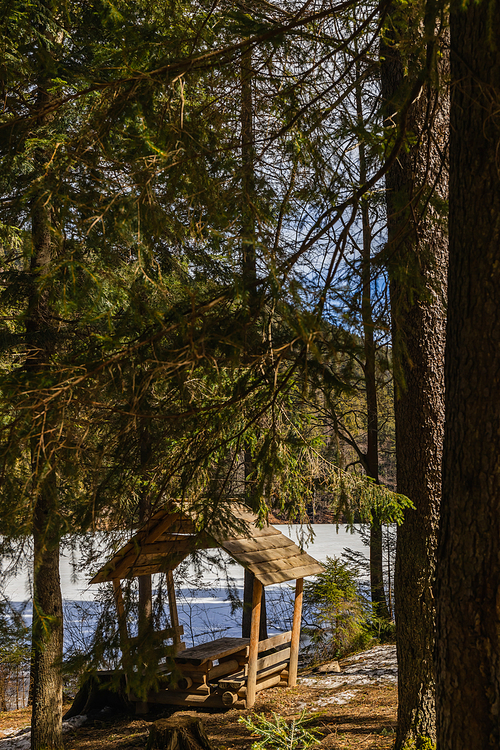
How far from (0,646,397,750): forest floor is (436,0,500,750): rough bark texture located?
130 inches

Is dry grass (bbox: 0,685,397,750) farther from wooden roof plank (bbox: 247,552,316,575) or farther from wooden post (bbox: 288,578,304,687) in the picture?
wooden roof plank (bbox: 247,552,316,575)

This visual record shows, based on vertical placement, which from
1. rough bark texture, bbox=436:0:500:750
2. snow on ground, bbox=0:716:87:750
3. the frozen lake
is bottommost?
snow on ground, bbox=0:716:87:750

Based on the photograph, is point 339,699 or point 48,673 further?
point 339,699

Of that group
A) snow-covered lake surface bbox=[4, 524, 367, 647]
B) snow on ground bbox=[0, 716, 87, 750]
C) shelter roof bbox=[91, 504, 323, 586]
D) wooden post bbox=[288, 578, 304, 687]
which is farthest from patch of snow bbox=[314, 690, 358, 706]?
snow on ground bbox=[0, 716, 87, 750]

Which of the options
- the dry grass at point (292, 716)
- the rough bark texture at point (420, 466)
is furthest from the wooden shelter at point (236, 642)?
the rough bark texture at point (420, 466)

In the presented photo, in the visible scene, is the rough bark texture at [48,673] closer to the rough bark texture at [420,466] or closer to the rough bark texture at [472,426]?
the rough bark texture at [420,466]

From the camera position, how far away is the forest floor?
246 inches

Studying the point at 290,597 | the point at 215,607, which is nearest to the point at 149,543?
the point at 290,597

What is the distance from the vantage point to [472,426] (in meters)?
2.99

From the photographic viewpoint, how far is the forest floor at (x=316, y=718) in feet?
20.5

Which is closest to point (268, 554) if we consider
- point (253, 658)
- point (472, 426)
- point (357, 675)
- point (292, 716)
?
point (253, 658)

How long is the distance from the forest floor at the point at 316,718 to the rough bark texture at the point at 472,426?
330 centimetres

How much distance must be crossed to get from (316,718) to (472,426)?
16.6 ft

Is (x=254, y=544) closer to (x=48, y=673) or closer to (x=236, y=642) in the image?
(x=236, y=642)
